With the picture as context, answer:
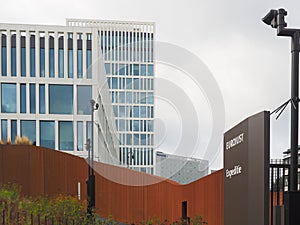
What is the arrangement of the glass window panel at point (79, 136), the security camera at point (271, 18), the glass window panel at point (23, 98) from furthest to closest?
the glass window panel at point (23, 98)
the glass window panel at point (79, 136)
the security camera at point (271, 18)

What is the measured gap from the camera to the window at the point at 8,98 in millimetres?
35250

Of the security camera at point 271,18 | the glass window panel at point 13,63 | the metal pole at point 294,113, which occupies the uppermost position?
the glass window panel at point 13,63

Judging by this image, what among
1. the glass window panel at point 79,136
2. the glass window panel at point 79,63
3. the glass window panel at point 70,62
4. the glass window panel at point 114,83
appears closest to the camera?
the glass window panel at point 79,136

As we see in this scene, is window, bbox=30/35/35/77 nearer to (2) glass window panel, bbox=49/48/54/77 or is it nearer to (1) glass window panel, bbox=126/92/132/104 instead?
(2) glass window panel, bbox=49/48/54/77

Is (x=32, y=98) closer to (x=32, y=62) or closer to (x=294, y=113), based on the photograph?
(x=32, y=62)

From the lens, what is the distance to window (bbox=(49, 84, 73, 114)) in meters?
34.9

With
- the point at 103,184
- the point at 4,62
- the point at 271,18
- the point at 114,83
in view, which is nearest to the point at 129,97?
the point at 103,184

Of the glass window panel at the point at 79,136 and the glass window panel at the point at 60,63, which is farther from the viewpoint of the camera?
the glass window panel at the point at 60,63

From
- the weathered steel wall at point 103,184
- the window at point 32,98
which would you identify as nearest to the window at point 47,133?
the window at point 32,98

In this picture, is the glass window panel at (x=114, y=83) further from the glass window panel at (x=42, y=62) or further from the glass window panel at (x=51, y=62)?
the glass window panel at (x=42, y=62)

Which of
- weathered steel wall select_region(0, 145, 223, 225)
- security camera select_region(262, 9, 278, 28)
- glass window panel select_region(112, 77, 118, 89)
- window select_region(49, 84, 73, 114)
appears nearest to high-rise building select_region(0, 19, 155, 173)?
window select_region(49, 84, 73, 114)

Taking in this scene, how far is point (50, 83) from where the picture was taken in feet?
118

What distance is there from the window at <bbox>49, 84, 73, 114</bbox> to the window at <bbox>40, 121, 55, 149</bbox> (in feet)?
3.49

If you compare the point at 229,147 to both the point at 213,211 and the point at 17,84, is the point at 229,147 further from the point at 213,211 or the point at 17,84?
the point at 17,84
